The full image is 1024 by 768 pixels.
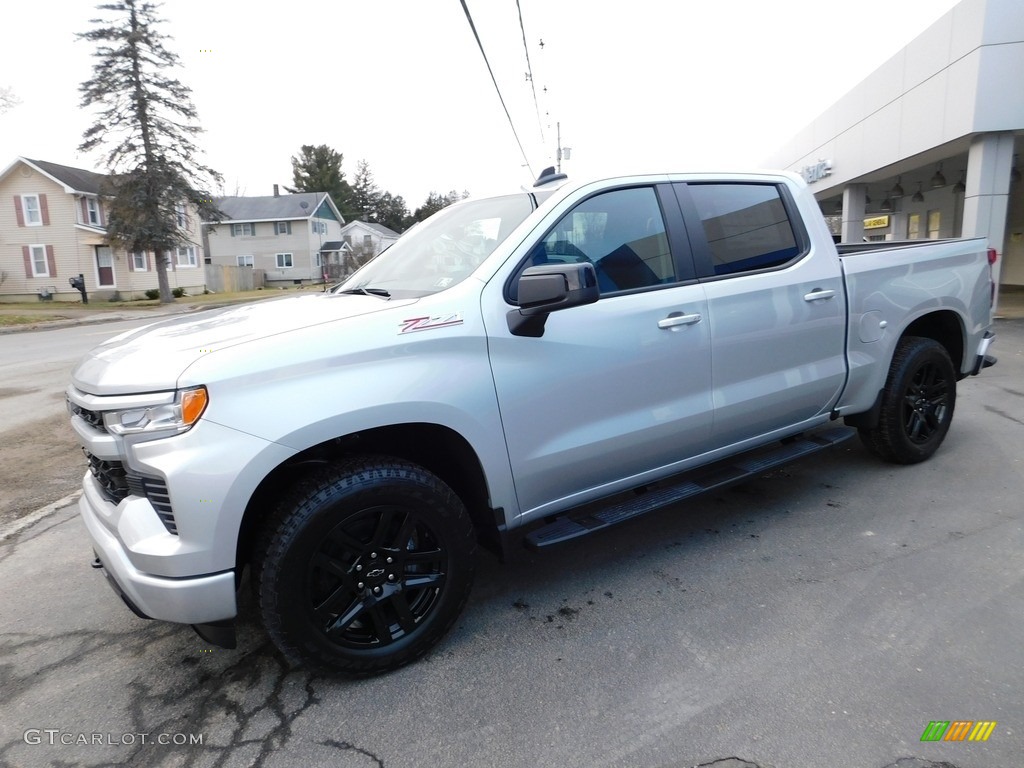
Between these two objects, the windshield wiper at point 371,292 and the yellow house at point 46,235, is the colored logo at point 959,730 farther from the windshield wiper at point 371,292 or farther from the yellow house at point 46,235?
the yellow house at point 46,235

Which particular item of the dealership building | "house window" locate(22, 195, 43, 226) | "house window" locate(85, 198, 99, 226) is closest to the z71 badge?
the dealership building

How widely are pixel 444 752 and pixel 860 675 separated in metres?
1.62

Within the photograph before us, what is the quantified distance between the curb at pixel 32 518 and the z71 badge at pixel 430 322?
11.3ft

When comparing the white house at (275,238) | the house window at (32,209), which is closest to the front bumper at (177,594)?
the house window at (32,209)

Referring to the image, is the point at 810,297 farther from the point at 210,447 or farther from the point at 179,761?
the point at 179,761

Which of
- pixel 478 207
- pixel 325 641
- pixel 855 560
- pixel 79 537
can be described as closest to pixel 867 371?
pixel 855 560

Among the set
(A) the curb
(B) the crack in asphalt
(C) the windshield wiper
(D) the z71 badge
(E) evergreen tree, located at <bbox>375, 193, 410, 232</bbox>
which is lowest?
(B) the crack in asphalt

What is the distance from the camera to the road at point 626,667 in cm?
234

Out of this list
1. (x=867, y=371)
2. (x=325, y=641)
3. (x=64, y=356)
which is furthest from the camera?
(x=64, y=356)

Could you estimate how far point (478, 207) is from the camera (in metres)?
3.71

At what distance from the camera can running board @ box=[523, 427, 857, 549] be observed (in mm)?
→ 3117

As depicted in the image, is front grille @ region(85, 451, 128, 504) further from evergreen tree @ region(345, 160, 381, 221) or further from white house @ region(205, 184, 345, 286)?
evergreen tree @ region(345, 160, 381, 221)

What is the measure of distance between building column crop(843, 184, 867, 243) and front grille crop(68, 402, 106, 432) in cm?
2163

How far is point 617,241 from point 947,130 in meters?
13.7
